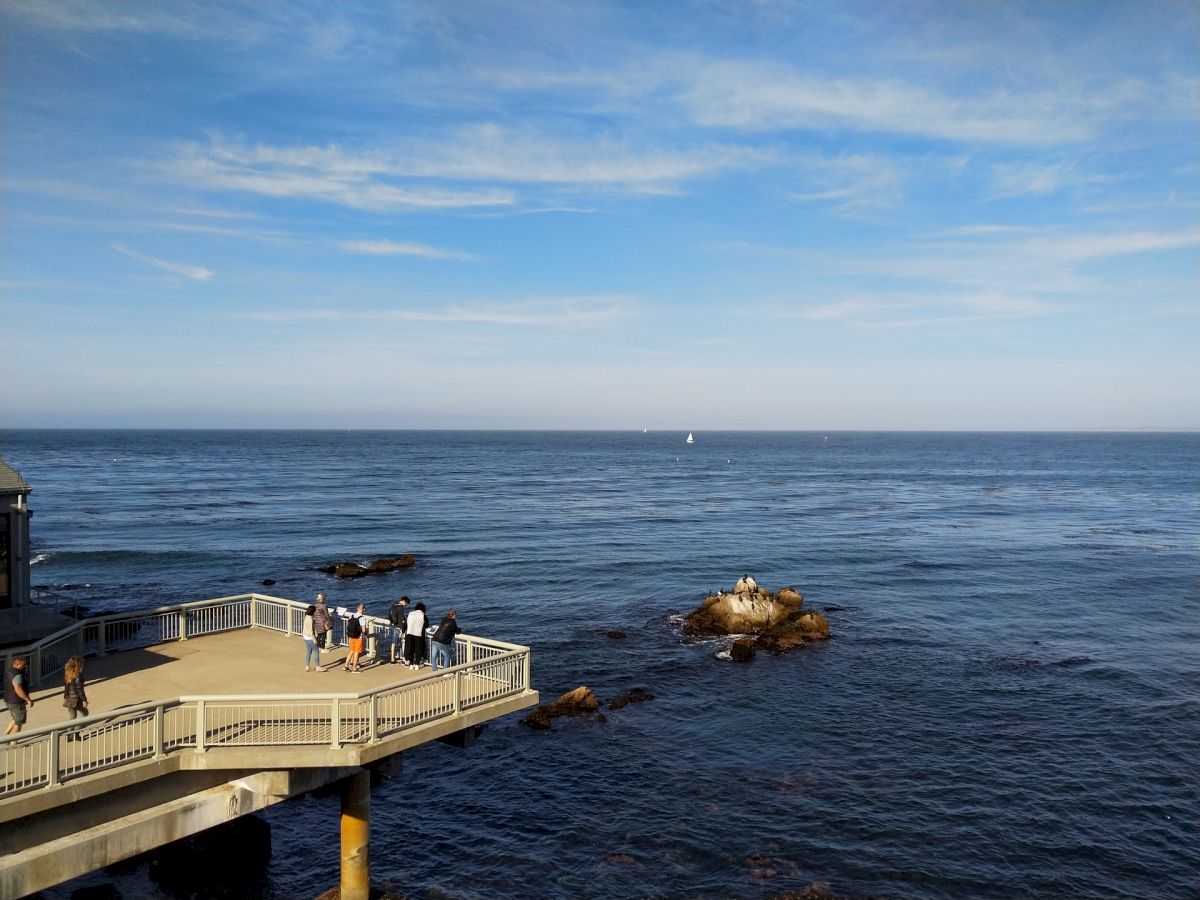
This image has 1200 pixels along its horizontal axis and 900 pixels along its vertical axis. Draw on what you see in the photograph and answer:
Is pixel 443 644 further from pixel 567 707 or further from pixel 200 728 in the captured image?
pixel 567 707

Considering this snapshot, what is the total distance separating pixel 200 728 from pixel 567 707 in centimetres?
1858

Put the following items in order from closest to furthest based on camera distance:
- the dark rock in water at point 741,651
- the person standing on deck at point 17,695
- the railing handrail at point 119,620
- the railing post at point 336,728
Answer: the person standing on deck at point 17,695
the railing post at point 336,728
the railing handrail at point 119,620
the dark rock in water at point 741,651

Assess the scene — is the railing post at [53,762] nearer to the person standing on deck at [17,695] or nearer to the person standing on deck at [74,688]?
the person standing on deck at [74,688]

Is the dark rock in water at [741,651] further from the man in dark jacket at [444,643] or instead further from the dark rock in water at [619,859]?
the man in dark jacket at [444,643]

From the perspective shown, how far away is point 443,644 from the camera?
2000cm

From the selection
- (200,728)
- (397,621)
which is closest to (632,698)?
(397,621)

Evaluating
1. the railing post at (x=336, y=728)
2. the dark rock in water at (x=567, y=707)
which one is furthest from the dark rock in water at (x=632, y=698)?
the railing post at (x=336, y=728)

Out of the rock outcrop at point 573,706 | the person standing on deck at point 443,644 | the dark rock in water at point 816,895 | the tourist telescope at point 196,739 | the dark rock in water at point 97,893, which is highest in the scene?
the person standing on deck at point 443,644

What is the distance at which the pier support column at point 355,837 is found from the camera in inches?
724

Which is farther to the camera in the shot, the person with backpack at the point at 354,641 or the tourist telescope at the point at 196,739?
the person with backpack at the point at 354,641

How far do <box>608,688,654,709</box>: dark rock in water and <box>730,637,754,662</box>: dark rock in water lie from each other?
631 centimetres

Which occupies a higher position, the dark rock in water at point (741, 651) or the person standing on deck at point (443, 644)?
the person standing on deck at point (443, 644)

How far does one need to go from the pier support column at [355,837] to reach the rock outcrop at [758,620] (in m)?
24.9

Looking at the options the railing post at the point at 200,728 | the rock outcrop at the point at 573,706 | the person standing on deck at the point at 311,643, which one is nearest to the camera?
the railing post at the point at 200,728
